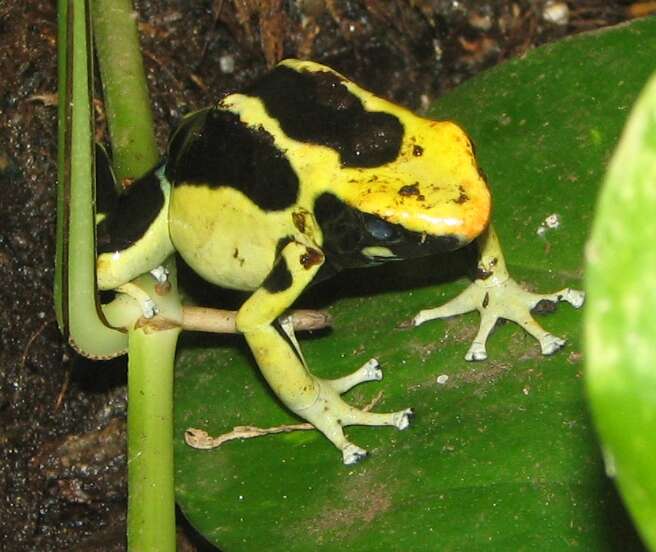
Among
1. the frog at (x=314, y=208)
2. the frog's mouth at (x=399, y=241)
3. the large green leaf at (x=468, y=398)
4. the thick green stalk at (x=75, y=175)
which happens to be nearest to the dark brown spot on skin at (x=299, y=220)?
the frog at (x=314, y=208)

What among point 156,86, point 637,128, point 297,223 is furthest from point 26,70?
point 637,128

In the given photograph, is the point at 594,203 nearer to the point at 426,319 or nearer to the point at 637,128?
the point at 426,319

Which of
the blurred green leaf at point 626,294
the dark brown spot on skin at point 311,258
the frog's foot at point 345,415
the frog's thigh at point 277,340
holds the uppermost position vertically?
the blurred green leaf at point 626,294

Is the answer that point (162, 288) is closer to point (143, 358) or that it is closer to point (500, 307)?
point (143, 358)

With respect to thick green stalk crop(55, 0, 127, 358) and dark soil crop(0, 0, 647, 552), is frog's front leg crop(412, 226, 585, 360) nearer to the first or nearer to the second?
thick green stalk crop(55, 0, 127, 358)

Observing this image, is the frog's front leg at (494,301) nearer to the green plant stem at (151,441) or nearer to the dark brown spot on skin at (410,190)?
the dark brown spot on skin at (410,190)

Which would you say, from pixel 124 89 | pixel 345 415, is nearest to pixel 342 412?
pixel 345 415
